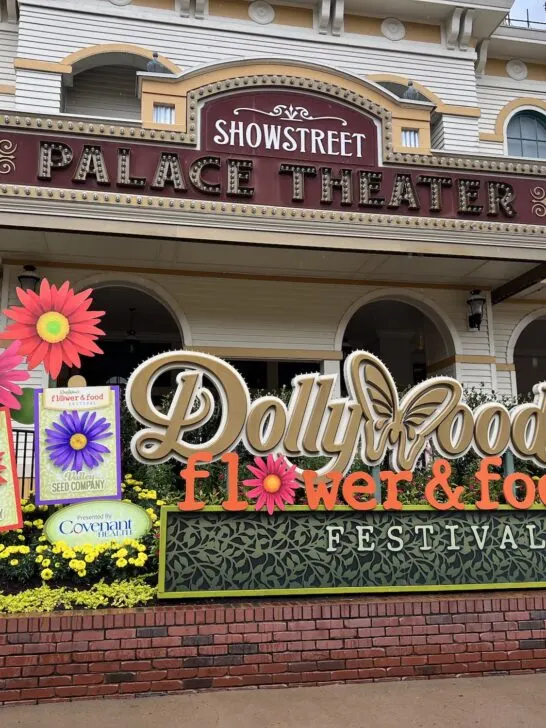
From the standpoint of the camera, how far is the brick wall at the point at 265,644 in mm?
4723

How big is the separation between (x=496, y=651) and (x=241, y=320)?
651 centimetres

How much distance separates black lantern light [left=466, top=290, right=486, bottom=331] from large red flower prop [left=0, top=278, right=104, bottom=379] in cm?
710

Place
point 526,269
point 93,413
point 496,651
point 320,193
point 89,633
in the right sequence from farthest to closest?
point 526,269
point 320,193
point 93,413
point 496,651
point 89,633

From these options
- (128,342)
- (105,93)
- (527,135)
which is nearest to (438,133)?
(527,135)

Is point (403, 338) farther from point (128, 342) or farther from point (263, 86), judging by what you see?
point (263, 86)

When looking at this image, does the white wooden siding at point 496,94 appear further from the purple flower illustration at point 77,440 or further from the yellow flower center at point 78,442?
the yellow flower center at point 78,442

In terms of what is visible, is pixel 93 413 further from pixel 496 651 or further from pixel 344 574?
pixel 496 651

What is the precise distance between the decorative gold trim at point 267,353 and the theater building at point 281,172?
25mm

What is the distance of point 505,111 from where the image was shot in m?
13.0

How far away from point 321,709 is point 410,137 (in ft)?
26.1

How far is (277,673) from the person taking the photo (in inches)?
196

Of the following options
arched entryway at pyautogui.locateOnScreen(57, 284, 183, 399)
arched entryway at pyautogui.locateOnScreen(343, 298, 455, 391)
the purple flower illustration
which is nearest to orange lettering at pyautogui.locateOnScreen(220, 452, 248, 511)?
the purple flower illustration

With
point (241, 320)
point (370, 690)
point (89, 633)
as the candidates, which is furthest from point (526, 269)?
point (89, 633)

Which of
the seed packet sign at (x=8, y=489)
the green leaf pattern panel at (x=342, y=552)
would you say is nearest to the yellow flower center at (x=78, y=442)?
the seed packet sign at (x=8, y=489)
